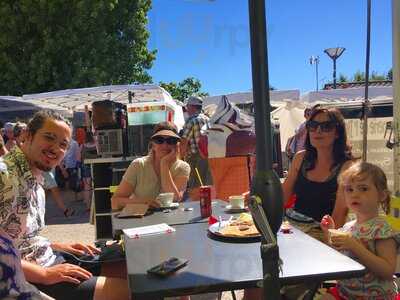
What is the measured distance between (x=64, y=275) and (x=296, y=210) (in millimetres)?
1575

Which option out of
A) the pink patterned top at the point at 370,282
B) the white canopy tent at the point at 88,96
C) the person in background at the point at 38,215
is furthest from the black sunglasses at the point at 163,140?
the white canopy tent at the point at 88,96

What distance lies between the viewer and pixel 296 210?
123 inches

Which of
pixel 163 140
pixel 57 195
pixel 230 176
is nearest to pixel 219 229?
pixel 163 140

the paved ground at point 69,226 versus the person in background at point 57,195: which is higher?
the person in background at point 57,195

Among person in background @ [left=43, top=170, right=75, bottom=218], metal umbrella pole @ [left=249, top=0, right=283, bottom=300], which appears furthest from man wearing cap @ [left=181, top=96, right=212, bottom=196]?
metal umbrella pole @ [left=249, top=0, right=283, bottom=300]

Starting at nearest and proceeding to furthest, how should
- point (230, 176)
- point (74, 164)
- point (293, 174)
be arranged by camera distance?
point (293, 174), point (230, 176), point (74, 164)

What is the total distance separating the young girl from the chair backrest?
301 centimetres

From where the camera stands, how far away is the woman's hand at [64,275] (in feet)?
7.19

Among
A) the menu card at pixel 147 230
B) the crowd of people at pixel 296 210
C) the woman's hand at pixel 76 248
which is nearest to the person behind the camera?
the crowd of people at pixel 296 210

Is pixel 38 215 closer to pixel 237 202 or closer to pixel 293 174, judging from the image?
pixel 237 202

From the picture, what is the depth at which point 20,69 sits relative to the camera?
1855 cm

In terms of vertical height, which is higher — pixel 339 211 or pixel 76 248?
pixel 339 211

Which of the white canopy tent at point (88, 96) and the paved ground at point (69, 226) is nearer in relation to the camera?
the paved ground at point (69, 226)

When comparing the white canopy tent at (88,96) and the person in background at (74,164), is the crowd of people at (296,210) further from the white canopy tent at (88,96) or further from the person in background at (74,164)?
the person in background at (74,164)
